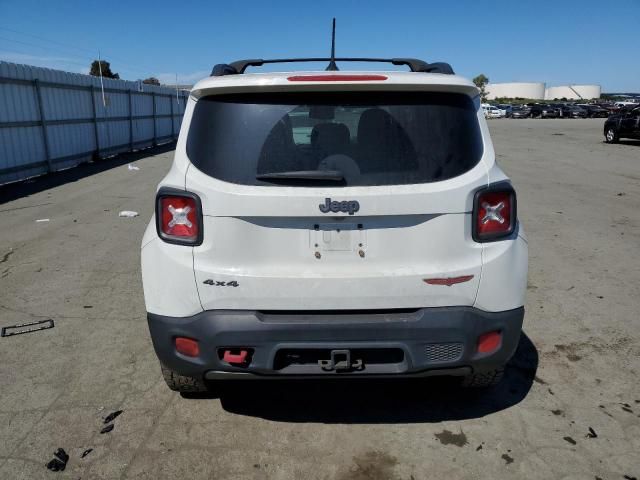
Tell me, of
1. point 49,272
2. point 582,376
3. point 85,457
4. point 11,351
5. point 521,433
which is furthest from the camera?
point 49,272

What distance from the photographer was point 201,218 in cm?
234

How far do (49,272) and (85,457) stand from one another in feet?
11.3

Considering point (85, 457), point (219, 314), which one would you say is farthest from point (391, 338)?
point (85, 457)

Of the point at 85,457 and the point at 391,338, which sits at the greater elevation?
the point at 391,338

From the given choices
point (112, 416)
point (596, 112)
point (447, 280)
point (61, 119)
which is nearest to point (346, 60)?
point (447, 280)

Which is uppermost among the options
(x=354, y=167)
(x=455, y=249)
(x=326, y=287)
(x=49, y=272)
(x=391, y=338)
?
(x=354, y=167)

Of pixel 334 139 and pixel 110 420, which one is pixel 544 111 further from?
pixel 110 420

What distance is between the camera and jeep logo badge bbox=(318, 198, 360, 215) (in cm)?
228

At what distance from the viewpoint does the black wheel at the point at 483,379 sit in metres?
2.89

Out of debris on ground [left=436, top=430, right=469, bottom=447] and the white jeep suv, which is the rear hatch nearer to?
the white jeep suv

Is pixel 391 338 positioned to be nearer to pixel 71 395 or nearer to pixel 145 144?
pixel 71 395

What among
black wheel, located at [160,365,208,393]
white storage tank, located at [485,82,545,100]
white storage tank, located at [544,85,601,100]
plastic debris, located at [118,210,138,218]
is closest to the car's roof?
black wheel, located at [160,365,208,393]

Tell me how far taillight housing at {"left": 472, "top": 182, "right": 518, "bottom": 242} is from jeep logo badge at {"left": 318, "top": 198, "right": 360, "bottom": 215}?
57cm

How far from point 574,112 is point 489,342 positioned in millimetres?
63625
